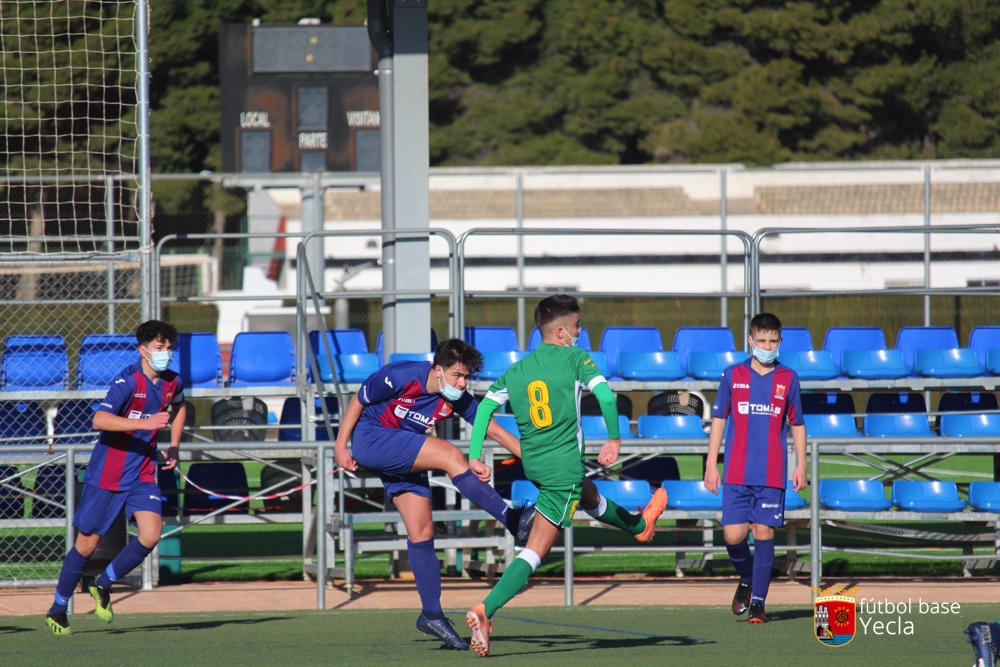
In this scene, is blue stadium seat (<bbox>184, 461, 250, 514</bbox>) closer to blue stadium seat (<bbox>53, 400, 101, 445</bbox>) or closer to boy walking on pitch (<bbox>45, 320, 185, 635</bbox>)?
blue stadium seat (<bbox>53, 400, 101, 445</bbox>)

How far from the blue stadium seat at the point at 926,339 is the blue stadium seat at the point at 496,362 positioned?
400 cm

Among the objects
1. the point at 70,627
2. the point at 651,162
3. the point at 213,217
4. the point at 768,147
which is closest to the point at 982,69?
the point at 768,147

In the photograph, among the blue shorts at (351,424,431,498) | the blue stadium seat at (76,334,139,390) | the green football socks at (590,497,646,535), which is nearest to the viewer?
the green football socks at (590,497,646,535)

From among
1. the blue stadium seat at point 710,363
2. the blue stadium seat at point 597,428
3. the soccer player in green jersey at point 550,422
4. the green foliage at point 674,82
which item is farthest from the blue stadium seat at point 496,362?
the green foliage at point 674,82

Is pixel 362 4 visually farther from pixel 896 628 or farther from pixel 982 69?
pixel 896 628

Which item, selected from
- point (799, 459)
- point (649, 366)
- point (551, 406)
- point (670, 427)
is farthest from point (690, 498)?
point (551, 406)

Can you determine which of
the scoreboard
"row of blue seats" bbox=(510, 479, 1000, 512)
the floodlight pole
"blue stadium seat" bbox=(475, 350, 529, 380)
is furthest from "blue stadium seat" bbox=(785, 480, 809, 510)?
the scoreboard

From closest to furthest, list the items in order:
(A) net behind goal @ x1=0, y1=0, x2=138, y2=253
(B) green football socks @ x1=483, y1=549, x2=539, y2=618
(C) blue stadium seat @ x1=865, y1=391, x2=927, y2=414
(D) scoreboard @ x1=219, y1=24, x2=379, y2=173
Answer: (B) green football socks @ x1=483, y1=549, x2=539, y2=618
(C) blue stadium seat @ x1=865, y1=391, x2=927, y2=414
(D) scoreboard @ x1=219, y1=24, x2=379, y2=173
(A) net behind goal @ x1=0, y1=0, x2=138, y2=253

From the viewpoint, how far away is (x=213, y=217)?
102 feet

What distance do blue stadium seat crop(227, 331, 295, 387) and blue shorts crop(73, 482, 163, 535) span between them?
3.44 metres

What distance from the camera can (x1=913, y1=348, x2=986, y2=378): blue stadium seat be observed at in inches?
382

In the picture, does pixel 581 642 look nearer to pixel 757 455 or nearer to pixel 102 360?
pixel 757 455

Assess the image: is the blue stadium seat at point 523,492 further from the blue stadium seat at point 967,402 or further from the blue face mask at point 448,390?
the blue stadium seat at point 967,402

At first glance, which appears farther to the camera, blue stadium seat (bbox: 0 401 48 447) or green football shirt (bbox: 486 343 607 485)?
blue stadium seat (bbox: 0 401 48 447)
